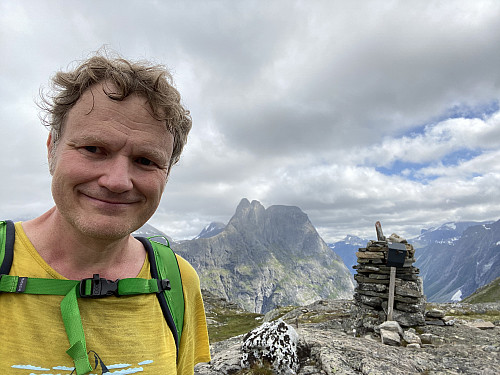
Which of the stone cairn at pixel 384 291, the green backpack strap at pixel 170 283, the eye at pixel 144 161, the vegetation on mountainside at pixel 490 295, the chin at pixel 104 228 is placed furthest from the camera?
the vegetation on mountainside at pixel 490 295

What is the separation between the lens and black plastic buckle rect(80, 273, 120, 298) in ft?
8.54

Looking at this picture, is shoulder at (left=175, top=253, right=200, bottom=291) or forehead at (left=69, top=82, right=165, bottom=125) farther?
shoulder at (left=175, top=253, right=200, bottom=291)

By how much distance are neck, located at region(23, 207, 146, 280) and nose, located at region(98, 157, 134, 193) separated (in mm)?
520

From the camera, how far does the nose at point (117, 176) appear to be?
254 cm

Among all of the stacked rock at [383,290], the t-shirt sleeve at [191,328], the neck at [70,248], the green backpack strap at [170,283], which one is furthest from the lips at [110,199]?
the stacked rock at [383,290]

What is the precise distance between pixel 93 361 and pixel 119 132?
2.08m

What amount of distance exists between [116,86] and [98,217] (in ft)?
4.14

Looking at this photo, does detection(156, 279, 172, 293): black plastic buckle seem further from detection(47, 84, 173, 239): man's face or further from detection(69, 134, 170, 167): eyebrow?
detection(69, 134, 170, 167): eyebrow

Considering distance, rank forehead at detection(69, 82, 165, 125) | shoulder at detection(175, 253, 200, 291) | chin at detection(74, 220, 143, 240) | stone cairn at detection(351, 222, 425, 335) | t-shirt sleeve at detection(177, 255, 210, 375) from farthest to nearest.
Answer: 1. stone cairn at detection(351, 222, 425, 335)
2. shoulder at detection(175, 253, 200, 291)
3. t-shirt sleeve at detection(177, 255, 210, 375)
4. forehead at detection(69, 82, 165, 125)
5. chin at detection(74, 220, 143, 240)

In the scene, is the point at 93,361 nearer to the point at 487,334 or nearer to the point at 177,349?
the point at 177,349

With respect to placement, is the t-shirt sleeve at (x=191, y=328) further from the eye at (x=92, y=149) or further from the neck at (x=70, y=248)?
the eye at (x=92, y=149)

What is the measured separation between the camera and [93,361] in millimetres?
2555

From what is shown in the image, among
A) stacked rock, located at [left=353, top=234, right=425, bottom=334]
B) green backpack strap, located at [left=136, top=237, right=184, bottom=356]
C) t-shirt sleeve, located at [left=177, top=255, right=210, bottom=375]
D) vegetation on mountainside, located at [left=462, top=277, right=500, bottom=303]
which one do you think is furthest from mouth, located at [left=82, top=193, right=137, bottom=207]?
vegetation on mountainside, located at [left=462, top=277, right=500, bottom=303]

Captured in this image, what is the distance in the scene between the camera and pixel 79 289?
2586 millimetres
